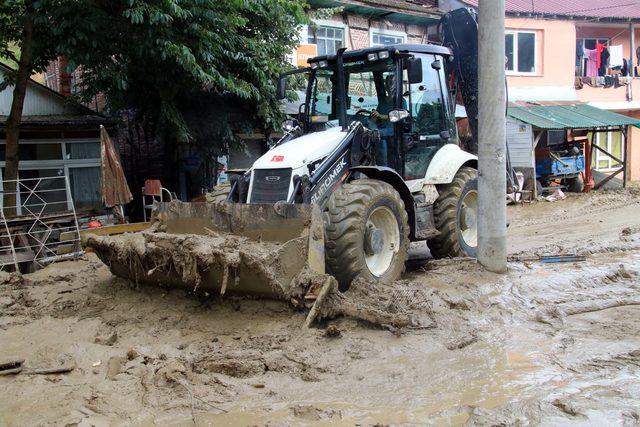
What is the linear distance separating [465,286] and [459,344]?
5.54 feet

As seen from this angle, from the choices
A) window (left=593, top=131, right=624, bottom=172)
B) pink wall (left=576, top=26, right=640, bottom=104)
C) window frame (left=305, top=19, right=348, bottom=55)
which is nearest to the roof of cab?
window frame (left=305, top=19, right=348, bottom=55)

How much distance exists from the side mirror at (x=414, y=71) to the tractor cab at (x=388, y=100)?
0.01m

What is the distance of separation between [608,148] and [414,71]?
68.6 feet

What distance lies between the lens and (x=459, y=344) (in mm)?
5445

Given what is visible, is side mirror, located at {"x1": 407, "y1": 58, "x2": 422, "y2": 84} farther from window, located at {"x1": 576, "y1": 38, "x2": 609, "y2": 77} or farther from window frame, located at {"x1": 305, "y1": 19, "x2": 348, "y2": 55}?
window, located at {"x1": 576, "y1": 38, "x2": 609, "y2": 77}

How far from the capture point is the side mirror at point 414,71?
7.38 metres

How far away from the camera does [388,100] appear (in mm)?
7910

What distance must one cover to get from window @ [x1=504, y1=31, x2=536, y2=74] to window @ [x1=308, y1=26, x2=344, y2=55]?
7.11 meters

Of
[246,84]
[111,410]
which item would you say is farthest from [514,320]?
[246,84]

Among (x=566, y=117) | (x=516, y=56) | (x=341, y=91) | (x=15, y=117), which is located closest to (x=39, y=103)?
Answer: (x=15, y=117)

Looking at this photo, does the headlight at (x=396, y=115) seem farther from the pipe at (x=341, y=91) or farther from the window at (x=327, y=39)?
the window at (x=327, y=39)

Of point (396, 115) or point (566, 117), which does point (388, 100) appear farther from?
point (566, 117)

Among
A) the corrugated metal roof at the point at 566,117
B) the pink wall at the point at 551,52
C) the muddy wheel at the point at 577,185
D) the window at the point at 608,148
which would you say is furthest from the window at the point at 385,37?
the window at the point at 608,148

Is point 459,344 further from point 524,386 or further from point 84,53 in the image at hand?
point 84,53
